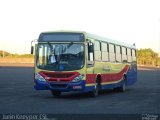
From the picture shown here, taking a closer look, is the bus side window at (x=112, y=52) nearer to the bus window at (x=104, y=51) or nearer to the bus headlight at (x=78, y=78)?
the bus window at (x=104, y=51)

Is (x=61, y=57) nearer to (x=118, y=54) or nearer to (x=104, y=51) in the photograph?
(x=104, y=51)

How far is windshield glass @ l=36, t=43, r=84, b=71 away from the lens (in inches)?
826

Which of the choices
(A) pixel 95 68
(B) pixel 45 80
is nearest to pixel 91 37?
(A) pixel 95 68

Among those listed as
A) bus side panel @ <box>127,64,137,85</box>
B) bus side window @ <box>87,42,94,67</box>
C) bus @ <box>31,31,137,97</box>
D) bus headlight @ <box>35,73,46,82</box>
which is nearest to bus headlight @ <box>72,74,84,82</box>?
bus @ <box>31,31,137,97</box>

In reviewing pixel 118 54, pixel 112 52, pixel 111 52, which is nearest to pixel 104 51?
pixel 111 52

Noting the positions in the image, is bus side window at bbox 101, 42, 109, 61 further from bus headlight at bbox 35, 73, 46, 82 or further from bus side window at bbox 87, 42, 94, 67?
bus headlight at bbox 35, 73, 46, 82

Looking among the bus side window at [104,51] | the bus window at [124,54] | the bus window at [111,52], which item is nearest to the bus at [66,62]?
the bus side window at [104,51]

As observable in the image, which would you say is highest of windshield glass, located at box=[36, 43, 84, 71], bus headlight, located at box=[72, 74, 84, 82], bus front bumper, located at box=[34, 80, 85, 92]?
windshield glass, located at box=[36, 43, 84, 71]

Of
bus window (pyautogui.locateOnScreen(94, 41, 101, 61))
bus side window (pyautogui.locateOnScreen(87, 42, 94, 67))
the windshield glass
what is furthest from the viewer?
bus window (pyautogui.locateOnScreen(94, 41, 101, 61))

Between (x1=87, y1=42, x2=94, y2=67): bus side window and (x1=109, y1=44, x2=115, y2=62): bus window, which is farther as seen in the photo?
(x1=109, y1=44, x2=115, y2=62): bus window

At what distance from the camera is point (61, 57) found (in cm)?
2117

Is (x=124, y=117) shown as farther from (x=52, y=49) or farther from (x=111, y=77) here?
(x=111, y=77)

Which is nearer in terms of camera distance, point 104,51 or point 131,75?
point 104,51

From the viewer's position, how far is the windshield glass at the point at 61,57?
21.0 meters
